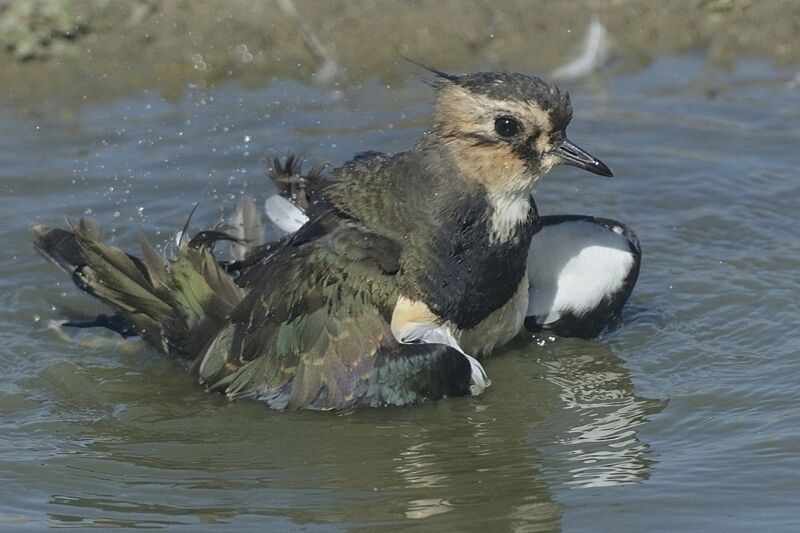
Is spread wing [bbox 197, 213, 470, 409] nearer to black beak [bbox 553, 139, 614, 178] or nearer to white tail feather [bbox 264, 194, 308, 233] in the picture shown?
black beak [bbox 553, 139, 614, 178]

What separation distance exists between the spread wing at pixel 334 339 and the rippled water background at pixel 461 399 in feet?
0.42

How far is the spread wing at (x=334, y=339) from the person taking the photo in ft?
20.0

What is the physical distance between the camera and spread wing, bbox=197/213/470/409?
609 centimetres

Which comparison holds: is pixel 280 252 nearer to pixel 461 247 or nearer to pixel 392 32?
pixel 461 247

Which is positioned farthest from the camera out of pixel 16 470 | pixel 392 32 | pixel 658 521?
pixel 392 32

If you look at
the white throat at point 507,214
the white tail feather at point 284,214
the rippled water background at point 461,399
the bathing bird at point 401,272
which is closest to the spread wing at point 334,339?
the bathing bird at point 401,272

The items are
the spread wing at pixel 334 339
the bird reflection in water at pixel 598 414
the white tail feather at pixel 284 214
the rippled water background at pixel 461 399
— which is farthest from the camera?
the white tail feather at pixel 284 214

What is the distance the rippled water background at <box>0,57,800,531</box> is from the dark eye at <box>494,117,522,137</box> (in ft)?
3.67

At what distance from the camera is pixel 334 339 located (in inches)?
241

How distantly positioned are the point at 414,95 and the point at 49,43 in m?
2.69

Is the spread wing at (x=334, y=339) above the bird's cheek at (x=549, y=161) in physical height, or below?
below

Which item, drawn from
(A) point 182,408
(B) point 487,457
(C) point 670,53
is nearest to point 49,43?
(C) point 670,53

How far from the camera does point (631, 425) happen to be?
589cm

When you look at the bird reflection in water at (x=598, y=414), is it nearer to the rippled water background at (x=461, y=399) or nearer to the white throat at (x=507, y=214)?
the rippled water background at (x=461, y=399)
